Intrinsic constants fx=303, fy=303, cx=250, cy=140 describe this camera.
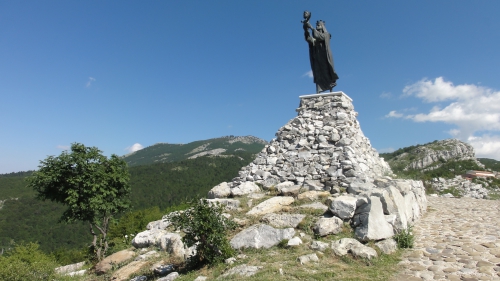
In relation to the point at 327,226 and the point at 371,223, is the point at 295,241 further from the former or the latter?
the point at 371,223

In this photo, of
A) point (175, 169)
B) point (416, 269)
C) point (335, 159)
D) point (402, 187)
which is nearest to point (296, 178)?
point (335, 159)

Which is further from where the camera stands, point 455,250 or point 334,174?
point 334,174

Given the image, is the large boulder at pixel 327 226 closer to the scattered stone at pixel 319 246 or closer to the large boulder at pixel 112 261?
the scattered stone at pixel 319 246

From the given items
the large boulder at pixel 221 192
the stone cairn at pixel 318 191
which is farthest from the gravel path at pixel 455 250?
the large boulder at pixel 221 192

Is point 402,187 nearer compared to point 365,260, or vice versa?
point 365,260

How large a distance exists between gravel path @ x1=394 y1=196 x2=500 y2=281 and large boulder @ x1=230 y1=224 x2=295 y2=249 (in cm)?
262

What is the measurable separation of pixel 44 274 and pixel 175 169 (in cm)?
9318

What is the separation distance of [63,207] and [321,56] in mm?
89020

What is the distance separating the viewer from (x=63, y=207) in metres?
81.9

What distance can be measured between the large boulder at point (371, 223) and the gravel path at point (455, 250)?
0.70 metres

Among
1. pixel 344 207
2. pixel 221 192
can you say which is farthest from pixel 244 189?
pixel 344 207

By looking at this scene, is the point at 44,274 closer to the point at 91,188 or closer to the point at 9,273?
the point at 9,273

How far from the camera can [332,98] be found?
46.2 feet

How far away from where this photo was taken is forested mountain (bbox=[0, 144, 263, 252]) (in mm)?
67688
